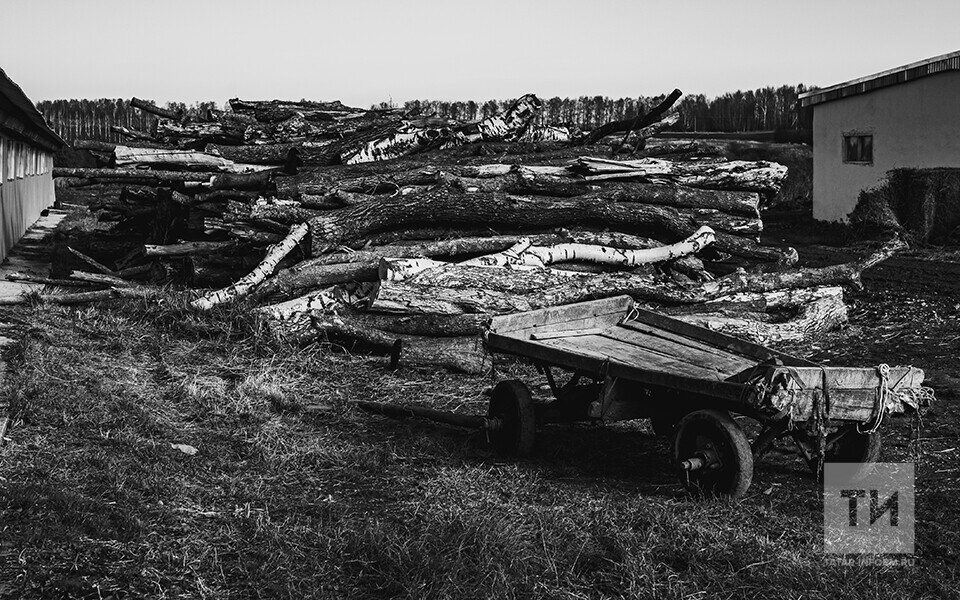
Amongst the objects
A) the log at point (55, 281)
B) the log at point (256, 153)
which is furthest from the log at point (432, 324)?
the log at point (256, 153)

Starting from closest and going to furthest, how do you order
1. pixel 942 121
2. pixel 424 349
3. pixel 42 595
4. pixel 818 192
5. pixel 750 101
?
pixel 42 595 < pixel 424 349 < pixel 942 121 < pixel 818 192 < pixel 750 101

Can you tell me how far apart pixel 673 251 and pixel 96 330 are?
6678mm

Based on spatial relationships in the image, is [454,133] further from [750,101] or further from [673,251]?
[750,101]

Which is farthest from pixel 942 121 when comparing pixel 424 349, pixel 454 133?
pixel 424 349

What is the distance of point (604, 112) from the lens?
1299 inches

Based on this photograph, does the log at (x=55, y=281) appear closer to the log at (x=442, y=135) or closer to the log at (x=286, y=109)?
the log at (x=442, y=135)

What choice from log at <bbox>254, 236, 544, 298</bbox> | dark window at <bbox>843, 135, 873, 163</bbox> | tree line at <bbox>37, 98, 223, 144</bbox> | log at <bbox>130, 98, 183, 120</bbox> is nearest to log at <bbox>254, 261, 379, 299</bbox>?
log at <bbox>254, 236, 544, 298</bbox>

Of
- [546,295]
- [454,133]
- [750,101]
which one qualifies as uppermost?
[750,101]

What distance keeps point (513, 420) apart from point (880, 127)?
1863 centimetres

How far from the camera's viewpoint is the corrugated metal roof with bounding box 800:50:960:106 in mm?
19734

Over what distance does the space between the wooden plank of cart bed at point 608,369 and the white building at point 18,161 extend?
32.6ft

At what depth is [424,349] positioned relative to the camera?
29.8 ft

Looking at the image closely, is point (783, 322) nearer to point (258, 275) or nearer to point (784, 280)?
point (784, 280)

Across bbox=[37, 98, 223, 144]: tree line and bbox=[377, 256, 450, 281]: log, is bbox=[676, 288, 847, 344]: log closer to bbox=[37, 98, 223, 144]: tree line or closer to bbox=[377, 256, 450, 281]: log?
bbox=[377, 256, 450, 281]: log
